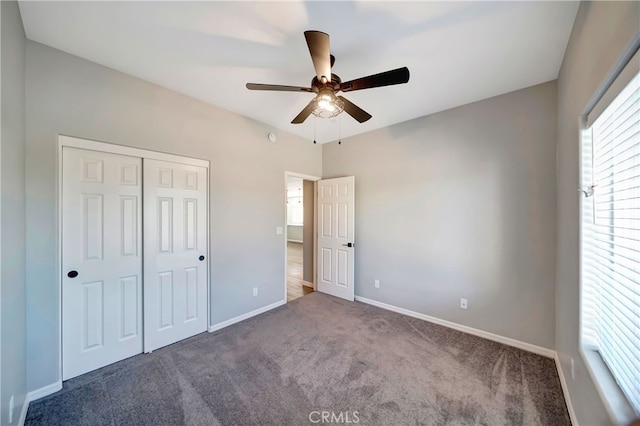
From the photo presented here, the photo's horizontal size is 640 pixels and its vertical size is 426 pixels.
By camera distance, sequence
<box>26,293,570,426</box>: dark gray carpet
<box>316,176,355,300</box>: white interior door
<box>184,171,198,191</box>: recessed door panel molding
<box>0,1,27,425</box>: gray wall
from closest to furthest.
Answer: <box>0,1,27,425</box>: gray wall
<box>26,293,570,426</box>: dark gray carpet
<box>184,171,198,191</box>: recessed door panel molding
<box>316,176,355,300</box>: white interior door

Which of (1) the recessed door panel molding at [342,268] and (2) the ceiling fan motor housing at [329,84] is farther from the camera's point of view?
(1) the recessed door panel molding at [342,268]

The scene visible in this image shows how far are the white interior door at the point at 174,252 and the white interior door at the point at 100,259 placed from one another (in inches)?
3.5

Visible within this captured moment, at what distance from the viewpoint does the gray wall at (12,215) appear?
1.29m

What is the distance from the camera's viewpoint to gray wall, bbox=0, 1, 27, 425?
129 centimetres

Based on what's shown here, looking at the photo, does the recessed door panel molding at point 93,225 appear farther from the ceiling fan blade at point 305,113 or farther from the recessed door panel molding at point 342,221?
the recessed door panel molding at point 342,221

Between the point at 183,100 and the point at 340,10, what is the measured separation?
199 cm

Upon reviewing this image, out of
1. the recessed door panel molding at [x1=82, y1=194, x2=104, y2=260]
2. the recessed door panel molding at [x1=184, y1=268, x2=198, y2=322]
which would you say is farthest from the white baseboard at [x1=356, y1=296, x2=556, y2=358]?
the recessed door panel molding at [x1=82, y1=194, x2=104, y2=260]

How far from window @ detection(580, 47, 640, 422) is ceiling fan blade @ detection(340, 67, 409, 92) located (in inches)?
38.7

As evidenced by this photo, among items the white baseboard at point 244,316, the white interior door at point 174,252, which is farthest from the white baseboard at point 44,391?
the white baseboard at point 244,316

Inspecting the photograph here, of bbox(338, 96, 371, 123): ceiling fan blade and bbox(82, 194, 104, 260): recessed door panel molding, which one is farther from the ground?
bbox(338, 96, 371, 123): ceiling fan blade

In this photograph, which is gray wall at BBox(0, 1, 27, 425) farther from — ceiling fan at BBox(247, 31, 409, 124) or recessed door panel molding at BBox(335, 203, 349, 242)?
recessed door panel molding at BBox(335, 203, 349, 242)

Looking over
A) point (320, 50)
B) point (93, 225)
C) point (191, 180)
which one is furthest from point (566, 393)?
point (93, 225)

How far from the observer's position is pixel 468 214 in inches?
109

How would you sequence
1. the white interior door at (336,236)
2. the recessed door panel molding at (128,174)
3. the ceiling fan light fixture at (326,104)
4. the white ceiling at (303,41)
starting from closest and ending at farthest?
the white ceiling at (303,41)
the ceiling fan light fixture at (326,104)
the recessed door panel molding at (128,174)
the white interior door at (336,236)
